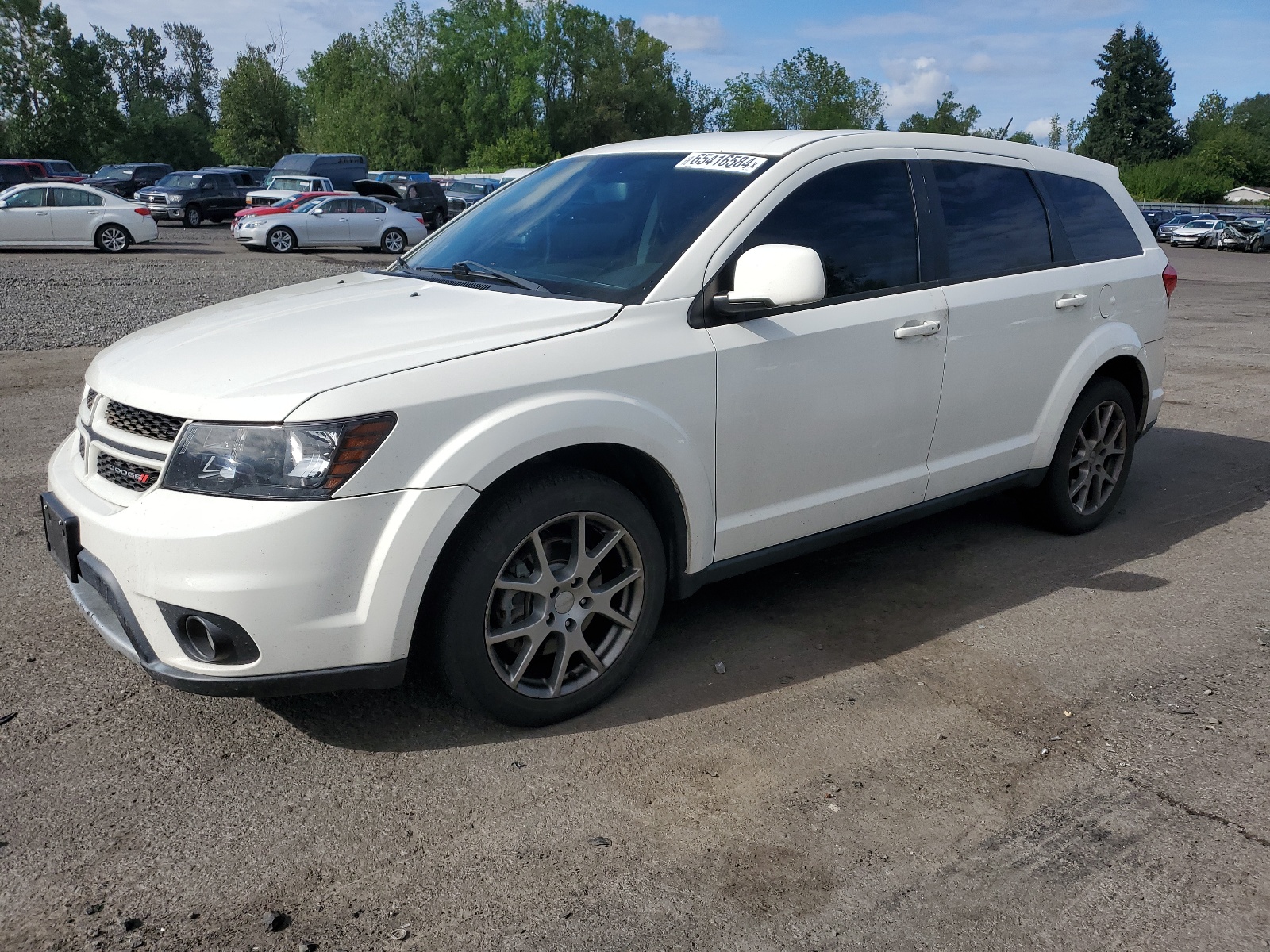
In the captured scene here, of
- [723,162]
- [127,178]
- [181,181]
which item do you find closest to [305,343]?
[723,162]

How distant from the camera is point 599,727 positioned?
3.46 meters

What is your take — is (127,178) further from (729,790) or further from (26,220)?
(729,790)

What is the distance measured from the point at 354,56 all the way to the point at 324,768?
88.2 m

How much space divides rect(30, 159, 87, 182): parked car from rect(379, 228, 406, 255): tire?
11.4 metres

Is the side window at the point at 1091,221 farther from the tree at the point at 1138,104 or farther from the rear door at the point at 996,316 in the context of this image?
the tree at the point at 1138,104

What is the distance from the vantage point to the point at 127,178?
37.8 m

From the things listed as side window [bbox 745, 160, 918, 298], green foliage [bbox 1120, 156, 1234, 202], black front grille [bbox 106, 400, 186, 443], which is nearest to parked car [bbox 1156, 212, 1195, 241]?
green foliage [bbox 1120, 156, 1234, 202]

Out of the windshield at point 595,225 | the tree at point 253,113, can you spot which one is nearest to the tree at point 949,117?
the tree at point 253,113

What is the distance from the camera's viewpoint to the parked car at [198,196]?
33219 millimetres

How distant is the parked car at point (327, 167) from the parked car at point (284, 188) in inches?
123

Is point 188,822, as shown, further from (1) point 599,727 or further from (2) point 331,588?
(1) point 599,727

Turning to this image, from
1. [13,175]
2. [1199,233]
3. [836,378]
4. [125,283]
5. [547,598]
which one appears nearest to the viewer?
[547,598]

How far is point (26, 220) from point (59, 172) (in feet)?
49.2

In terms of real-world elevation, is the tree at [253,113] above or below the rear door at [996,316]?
above
